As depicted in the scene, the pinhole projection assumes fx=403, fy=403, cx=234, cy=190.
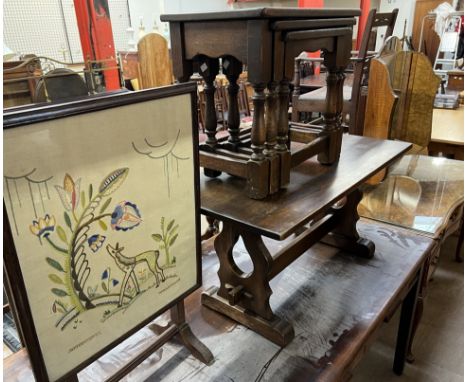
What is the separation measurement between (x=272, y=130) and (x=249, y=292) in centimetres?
39

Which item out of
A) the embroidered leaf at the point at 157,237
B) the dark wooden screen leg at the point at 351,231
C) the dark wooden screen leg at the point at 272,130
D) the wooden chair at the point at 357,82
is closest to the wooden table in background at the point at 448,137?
the wooden chair at the point at 357,82

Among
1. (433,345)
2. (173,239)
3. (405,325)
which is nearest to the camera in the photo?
(173,239)

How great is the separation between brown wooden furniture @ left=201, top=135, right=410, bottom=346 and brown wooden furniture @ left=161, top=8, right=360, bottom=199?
49 mm

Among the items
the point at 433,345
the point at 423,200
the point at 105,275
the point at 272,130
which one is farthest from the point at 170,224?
the point at 433,345

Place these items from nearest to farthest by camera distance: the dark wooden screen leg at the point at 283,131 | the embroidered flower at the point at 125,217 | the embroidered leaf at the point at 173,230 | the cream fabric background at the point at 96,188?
the cream fabric background at the point at 96,188 → the embroidered flower at the point at 125,217 → the embroidered leaf at the point at 173,230 → the dark wooden screen leg at the point at 283,131

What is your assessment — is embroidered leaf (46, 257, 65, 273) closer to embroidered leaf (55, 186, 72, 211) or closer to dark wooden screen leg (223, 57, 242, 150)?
embroidered leaf (55, 186, 72, 211)

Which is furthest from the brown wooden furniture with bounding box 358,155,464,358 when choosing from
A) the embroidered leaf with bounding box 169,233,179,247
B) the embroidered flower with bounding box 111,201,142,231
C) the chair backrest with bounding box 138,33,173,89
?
the chair backrest with bounding box 138,33,173,89

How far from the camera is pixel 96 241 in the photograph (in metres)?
0.58

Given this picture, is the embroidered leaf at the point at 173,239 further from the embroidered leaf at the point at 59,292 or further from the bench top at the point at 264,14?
the bench top at the point at 264,14

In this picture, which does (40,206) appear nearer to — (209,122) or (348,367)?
(209,122)

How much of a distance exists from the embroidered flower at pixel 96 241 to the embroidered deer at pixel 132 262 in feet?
0.05

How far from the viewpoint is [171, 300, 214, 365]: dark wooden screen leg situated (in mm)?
850

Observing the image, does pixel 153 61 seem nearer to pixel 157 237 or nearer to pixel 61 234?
pixel 157 237

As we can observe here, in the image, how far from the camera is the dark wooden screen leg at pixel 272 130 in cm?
79
